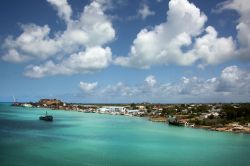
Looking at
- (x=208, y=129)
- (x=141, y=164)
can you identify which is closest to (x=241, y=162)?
(x=141, y=164)

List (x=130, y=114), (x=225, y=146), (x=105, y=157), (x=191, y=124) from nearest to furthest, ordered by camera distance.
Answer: (x=105, y=157), (x=225, y=146), (x=191, y=124), (x=130, y=114)

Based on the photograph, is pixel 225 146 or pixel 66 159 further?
pixel 225 146

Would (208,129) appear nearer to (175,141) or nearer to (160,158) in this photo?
(175,141)

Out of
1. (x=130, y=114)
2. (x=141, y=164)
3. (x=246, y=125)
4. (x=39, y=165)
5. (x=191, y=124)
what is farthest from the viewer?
(x=130, y=114)

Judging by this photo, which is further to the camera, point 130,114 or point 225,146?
point 130,114

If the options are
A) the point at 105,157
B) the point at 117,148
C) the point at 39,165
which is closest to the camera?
the point at 39,165

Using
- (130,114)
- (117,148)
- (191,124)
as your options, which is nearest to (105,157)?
(117,148)

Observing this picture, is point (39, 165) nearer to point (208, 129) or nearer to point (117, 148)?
point (117, 148)

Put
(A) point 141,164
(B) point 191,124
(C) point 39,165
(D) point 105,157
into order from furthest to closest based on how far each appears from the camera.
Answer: (B) point 191,124
(D) point 105,157
(A) point 141,164
(C) point 39,165

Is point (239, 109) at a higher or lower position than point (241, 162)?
higher
